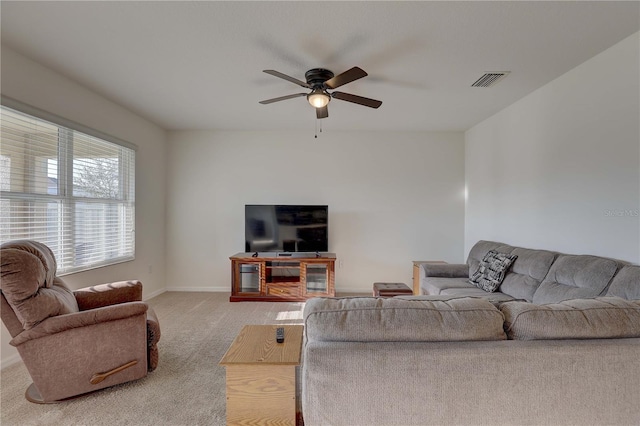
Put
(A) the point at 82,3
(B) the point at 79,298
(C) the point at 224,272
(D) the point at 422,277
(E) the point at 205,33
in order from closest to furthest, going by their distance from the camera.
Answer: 1. (A) the point at 82,3
2. (E) the point at 205,33
3. (B) the point at 79,298
4. (D) the point at 422,277
5. (C) the point at 224,272

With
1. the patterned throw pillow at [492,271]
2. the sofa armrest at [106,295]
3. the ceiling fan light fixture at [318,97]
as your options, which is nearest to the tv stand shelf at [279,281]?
the sofa armrest at [106,295]

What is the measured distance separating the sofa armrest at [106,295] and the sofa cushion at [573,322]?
9.23ft

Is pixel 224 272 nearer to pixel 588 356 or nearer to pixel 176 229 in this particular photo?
pixel 176 229

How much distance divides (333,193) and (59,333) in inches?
144

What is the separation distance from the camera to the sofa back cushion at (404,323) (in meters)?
1.19

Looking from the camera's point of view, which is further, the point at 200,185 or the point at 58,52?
the point at 200,185

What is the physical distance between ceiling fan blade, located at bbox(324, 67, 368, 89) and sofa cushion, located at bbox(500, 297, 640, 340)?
183 cm

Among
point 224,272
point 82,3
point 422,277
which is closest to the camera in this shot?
point 82,3

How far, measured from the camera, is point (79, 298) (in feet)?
8.07

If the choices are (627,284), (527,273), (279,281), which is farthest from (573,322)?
(279,281)

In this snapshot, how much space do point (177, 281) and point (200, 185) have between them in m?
1.60

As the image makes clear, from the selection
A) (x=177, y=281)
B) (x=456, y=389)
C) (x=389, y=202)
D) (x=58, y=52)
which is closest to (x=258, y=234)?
(x=177, y=281)

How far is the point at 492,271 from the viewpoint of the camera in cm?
317

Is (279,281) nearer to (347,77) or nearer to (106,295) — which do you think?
(106,295)
